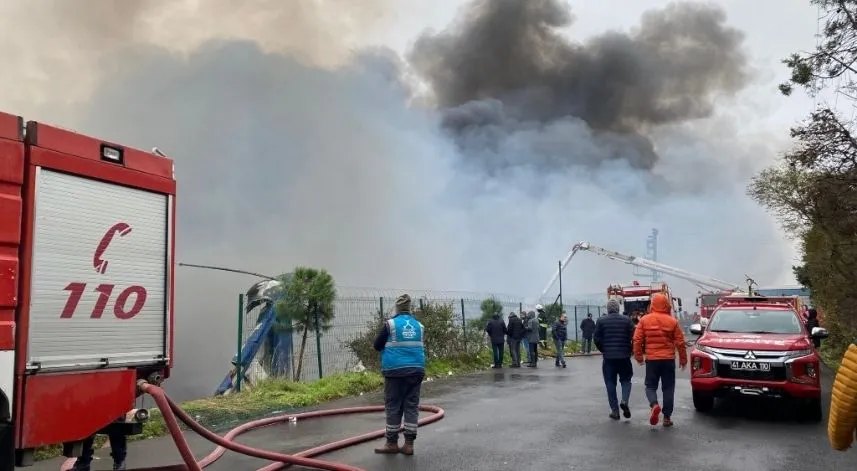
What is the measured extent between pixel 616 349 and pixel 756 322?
8.45 feet

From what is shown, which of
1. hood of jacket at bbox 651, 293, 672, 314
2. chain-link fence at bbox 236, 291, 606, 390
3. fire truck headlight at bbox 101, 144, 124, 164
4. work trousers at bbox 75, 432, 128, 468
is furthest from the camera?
chain-link fence at bbox 236, 291, 606, 390

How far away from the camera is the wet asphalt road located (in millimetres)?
6109

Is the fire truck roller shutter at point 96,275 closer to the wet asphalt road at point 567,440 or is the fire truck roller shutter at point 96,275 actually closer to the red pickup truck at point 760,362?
the wet asphalt road at point 567,440

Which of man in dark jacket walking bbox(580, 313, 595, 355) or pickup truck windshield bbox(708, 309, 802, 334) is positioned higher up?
pickup truck windshield bbox(708, 309, 802, 334)

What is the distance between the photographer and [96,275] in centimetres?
434

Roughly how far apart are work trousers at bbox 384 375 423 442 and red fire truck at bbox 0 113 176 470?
237 cm

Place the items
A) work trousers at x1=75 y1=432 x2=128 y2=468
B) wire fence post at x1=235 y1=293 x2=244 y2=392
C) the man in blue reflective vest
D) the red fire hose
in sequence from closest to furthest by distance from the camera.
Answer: the red fire hose, work trousers at x1=75 y1=432 x2=128 y2=468, the man in blue reflective vest, wire fence post at x1=235 y1=293 x2=244 y2=392

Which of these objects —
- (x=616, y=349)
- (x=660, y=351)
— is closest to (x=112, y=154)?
(x=616, y=349)

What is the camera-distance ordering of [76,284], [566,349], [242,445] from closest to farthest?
[76,284] → [242,445] → [566,349]

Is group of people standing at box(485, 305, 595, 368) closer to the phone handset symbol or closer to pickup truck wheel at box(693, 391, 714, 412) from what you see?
pickup truck wheel at box(693, 391, 714, 412)

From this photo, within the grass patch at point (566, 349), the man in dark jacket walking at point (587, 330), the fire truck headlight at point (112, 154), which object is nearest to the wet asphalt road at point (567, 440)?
the fire truck headlight at point (112, 154)

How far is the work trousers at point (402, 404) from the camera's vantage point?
21.1ft

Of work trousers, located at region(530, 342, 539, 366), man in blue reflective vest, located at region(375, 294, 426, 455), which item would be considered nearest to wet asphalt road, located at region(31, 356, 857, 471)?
man in blue reflective vest, located at region(375, 294, 426, 455)

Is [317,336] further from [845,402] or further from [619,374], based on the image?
[845,402]
